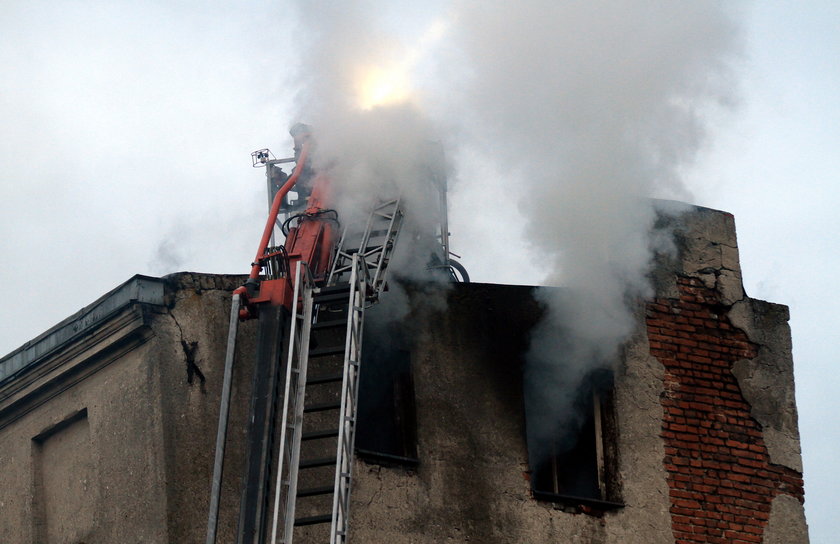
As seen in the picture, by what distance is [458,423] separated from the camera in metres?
12.6

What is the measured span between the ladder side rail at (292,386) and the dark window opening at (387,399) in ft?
3.18

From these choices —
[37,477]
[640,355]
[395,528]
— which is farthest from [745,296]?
[37,477]

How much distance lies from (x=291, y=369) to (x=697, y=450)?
13.0 ft

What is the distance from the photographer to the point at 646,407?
13141 millimetres

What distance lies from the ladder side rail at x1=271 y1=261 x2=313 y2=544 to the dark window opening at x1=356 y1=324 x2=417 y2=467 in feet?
3.18

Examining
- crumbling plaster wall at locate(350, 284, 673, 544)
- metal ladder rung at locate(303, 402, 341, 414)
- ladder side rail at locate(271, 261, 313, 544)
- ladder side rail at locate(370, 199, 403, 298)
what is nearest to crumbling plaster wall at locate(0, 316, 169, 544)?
ladder side rail at locate(271, 261, 313, 544)

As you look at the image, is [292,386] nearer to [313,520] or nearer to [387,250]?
[313,520]

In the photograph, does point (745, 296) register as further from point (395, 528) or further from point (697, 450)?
point (395, 528)

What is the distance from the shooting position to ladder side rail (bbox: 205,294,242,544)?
36.1ft

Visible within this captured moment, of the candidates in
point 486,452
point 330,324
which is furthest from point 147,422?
point 486,452

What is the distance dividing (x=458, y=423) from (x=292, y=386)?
1.75 metres

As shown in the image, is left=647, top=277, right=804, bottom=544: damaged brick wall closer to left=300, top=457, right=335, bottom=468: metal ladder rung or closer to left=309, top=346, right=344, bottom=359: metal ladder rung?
left=309, top=346, right=344, bottom=359: metal ladder rung

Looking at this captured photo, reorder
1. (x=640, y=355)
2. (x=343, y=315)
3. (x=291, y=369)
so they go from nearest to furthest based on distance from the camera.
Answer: (x=291, y=369) < (x=343, y=315) < (x=640, y=355)

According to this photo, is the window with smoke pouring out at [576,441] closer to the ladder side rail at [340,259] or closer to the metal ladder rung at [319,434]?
the ladder side rail at [340,259]
